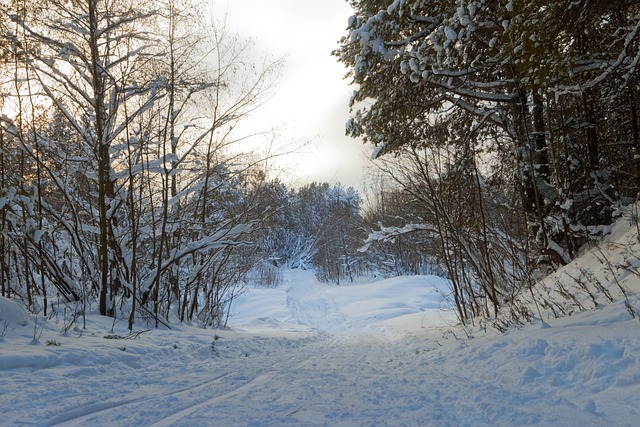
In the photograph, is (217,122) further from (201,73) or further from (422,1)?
(422,1)

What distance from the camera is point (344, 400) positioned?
3.08m

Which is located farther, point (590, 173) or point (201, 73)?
point (201, 73)

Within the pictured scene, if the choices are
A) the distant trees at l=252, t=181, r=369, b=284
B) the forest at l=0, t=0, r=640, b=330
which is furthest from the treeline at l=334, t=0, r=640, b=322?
the distant trees at l=252, t=181, r=369, b=284

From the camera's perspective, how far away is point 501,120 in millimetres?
7559

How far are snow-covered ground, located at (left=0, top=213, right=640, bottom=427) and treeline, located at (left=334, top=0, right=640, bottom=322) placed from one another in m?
1.27

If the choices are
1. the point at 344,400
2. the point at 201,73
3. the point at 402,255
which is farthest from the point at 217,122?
the point at 402,255

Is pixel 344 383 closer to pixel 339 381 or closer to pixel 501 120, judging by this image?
pixel 339 381

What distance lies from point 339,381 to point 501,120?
6.06 metres

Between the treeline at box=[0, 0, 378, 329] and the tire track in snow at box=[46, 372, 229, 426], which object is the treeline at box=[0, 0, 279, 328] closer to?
the treeline at box=[0, 0, 378, 329]

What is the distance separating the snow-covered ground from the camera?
8.56 feet

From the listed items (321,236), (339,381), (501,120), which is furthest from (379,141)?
(321,236)

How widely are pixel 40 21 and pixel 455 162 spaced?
7.84 m

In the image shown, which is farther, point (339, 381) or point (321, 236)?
point (321, 236)

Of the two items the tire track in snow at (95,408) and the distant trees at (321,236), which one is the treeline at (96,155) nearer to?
the tire track in snow at (95,408)
